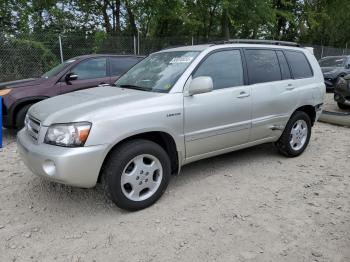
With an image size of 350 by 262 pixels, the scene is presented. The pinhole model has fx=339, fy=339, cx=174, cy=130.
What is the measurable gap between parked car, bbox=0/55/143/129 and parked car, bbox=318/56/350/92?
29.4 ft

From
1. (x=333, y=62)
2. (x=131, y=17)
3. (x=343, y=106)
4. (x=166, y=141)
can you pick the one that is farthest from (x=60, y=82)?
(x=333, y=62)

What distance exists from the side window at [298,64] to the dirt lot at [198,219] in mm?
1433

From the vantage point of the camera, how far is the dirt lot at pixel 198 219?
2.93 m

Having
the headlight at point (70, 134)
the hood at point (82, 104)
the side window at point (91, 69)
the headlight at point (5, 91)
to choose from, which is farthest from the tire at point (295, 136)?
the headlight at point (5, 91)

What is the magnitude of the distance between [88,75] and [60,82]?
662 mm

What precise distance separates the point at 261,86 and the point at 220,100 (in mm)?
837

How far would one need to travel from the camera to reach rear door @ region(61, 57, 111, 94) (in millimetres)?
6809

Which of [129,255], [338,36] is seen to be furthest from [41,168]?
[338,36]

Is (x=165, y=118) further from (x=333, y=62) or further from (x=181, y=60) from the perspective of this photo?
(x=333, y=62)

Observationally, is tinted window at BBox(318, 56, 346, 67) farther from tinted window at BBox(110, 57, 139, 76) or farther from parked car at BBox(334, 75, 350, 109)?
tinted window at BBox(110, 57, 139, 76)

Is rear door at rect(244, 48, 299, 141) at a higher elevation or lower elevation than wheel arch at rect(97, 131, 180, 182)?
higher

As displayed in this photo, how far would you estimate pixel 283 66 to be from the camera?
197 inches

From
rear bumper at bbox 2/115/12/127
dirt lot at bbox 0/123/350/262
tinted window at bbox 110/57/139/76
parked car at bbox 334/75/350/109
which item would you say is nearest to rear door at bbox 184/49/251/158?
dirt lot at bbox 0/123/350/262

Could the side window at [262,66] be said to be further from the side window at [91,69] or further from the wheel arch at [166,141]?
the side window at [91,69]
